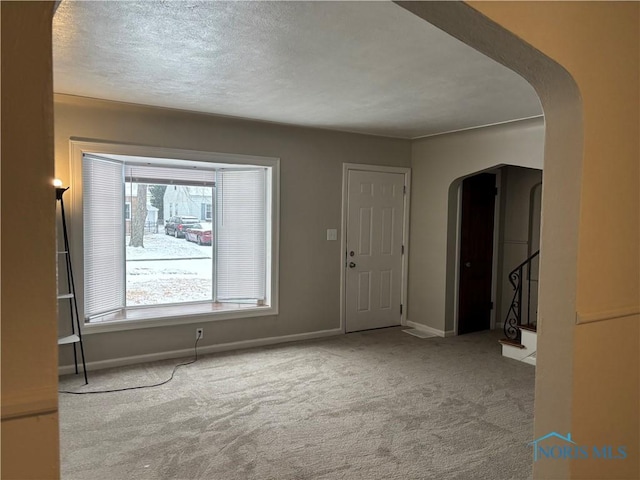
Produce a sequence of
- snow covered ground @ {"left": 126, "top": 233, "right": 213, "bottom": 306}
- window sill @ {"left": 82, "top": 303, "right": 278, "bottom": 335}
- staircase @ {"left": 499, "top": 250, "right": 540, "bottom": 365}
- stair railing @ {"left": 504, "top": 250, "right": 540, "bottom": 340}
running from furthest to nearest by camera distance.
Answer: stair railing @ {"left": 504, "top": 250, "right": 540, "bottom": 340}, staircase @ {"left": 499, "top": 250, "right": 540, "bottom": 365}, snow covered ground @ {"left": 126, "top": 233, "right": 213, "bottom": 306}, window sill @ {"left": 82, "top": 303, "right": 278, "bottom": 335}

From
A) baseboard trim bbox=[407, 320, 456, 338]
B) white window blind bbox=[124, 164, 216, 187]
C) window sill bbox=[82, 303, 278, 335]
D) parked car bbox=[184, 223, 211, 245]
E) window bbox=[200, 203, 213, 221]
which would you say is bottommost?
baseboard trim bbox=[407, 320, 456, 338]

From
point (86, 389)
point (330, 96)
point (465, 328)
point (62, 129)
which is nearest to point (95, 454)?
point (86, 389)

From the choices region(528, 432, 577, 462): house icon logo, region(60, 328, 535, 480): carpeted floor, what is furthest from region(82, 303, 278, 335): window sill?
region(528, 432, 577, 462): house icon logo

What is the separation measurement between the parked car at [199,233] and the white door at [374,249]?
5.57 ft

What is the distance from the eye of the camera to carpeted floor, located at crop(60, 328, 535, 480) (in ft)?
8.71

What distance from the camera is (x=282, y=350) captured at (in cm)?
491

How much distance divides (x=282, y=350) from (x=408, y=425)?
202 centimetres

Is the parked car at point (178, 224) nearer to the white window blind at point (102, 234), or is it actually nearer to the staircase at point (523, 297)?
the white window blind at point (102, 234)

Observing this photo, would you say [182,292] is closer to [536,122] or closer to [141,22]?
[141,22]

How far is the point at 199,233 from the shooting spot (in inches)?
204

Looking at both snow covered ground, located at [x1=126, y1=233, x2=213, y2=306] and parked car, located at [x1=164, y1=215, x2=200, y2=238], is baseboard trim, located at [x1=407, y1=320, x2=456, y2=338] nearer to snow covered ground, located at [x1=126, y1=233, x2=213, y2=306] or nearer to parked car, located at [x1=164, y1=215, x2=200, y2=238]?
snow covered ground, located at [x1=126, y1=233, x2=213, y2=306]

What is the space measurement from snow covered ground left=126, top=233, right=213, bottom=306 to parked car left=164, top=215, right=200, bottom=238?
0.19 feet

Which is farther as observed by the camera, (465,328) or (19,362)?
(465,328)

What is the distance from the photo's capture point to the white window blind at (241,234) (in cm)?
512
